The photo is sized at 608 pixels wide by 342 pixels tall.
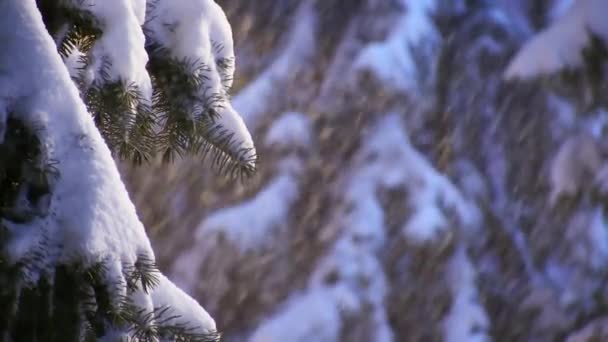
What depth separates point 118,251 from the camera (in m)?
1.34

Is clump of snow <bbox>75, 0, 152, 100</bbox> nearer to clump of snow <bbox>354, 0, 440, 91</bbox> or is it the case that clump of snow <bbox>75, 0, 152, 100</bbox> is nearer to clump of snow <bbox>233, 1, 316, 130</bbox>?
clump of snow <bbox>233, 1, 316, 130</bbox>

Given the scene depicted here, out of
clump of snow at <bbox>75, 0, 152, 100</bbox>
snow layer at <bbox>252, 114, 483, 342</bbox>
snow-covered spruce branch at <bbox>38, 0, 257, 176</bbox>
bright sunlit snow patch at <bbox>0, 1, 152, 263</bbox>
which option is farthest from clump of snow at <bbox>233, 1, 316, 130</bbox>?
bright sunlit snow patch at <bbox>0, 1, 152, 263</bbox>

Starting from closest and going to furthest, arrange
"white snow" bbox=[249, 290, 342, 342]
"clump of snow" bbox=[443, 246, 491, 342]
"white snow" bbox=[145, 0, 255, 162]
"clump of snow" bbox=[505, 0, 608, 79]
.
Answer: "white snow" bbox=[145, 0, 255, 162] → "clump of snow" bbox=[505, 0, 608, 79] → "white snow" bbox=[249, 290, 342, 342] → "clump of snow" bbox=[443, 246, 491, 342]

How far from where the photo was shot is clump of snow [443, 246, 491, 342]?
202 inches

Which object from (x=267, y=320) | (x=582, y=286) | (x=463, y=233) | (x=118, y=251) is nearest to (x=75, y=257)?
(x=118, y=251)

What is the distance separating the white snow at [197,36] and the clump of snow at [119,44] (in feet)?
0.50

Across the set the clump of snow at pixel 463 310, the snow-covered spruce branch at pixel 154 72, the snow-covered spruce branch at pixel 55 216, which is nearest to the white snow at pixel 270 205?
the clump of snow at pixel 463 310

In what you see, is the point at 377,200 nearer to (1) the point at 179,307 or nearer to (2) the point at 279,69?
(2) the point at 279,69

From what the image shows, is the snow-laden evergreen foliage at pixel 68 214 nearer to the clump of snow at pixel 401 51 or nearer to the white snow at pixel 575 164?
the clump of snow at pixel 401 51

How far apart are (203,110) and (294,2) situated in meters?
3.57

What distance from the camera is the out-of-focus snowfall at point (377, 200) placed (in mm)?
4812

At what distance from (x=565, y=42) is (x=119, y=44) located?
275 cm

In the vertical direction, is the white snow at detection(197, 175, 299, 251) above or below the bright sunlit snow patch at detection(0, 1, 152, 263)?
above

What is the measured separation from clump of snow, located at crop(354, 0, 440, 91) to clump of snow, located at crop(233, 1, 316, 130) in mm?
374
